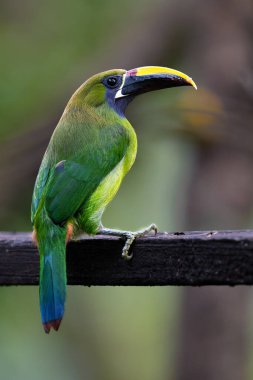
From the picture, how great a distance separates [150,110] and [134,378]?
3773 mm

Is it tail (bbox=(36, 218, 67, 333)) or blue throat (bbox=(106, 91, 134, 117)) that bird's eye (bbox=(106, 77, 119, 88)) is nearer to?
blue throat (bbox=(106, 91, 134, 117))

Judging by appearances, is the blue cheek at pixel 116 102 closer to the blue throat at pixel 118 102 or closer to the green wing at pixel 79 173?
the blue throat at pixel 118 102

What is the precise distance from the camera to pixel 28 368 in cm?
773

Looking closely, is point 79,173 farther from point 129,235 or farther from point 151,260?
point 151,260

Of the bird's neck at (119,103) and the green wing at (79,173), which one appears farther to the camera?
the bird's neck at (119,103)

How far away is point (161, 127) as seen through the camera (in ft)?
18.7

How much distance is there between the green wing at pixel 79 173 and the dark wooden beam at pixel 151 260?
0.14m

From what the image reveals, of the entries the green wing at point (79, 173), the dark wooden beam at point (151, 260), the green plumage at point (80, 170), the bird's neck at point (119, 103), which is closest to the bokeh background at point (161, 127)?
the bird's neck at point (119, 103)

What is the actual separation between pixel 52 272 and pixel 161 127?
2.83 m

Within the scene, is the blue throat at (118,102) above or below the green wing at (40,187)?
above

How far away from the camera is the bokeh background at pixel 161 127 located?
18.6 feet

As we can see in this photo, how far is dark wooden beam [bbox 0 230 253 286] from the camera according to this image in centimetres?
259

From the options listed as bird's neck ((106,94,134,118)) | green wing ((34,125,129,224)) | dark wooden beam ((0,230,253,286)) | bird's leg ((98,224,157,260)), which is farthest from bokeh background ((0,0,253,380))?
bird's leg ((98,224,157,260))

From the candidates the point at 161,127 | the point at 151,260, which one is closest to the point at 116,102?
the point at 151,260
